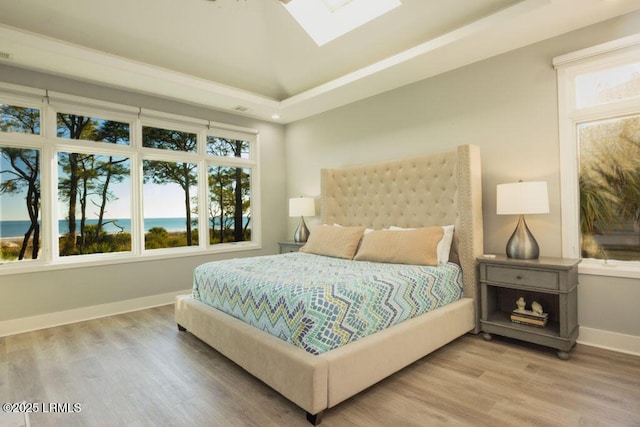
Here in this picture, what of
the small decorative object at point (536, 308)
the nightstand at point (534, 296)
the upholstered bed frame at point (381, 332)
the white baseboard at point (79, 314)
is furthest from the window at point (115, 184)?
the small decorative object at point (536, 308)

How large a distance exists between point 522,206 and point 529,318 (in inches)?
36.8

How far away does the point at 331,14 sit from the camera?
12.2 feet

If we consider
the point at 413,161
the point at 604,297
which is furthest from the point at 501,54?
the point at 604,297

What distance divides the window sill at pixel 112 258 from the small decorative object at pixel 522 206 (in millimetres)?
3608

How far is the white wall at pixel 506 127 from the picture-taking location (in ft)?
9.17

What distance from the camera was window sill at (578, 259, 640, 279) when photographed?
2678 mm

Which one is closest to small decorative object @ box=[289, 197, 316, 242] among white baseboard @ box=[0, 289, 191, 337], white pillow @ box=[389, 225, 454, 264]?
white baseboard @ box=[0, 289, 191, 337]

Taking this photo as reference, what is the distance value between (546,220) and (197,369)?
3.18m

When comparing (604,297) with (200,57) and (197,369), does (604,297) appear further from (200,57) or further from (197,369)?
(200,57)

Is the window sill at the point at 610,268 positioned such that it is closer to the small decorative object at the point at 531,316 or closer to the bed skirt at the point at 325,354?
the small decorative object at the point at 531,316

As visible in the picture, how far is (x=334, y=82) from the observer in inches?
163

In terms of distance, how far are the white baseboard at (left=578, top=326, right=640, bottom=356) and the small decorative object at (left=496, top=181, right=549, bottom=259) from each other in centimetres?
75

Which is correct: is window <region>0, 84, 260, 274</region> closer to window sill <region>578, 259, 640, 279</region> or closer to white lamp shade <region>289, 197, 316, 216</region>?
white lamp shade <region>289, 197, 316, 216</region>

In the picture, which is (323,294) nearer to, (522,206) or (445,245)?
(445,245)
